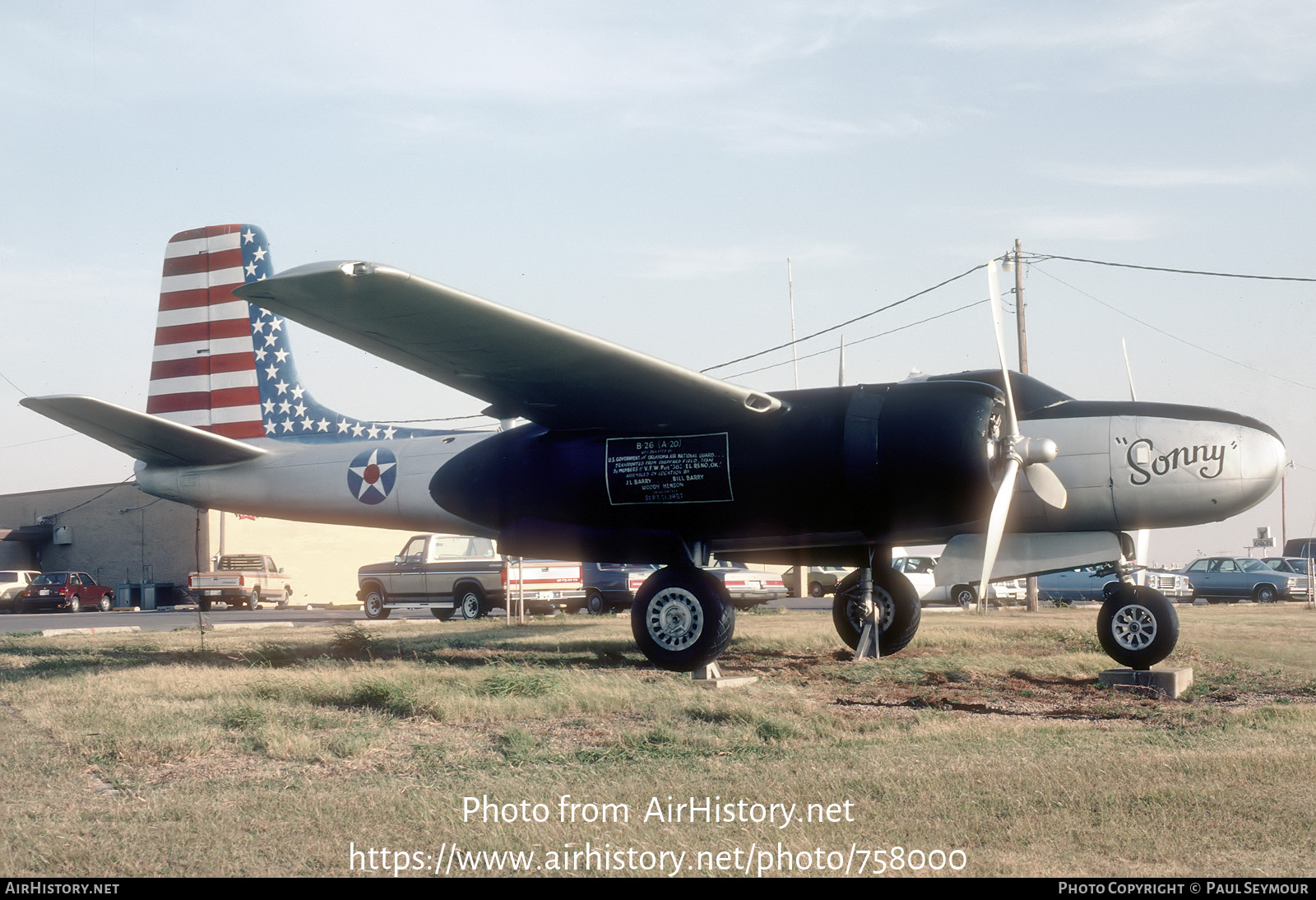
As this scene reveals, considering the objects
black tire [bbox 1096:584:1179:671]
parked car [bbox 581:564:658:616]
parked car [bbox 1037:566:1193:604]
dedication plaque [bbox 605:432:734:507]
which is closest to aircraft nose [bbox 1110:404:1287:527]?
black tire [bbox 1096:584:1179:671]

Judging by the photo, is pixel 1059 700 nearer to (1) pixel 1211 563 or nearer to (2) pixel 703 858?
(2) pixel 703 858

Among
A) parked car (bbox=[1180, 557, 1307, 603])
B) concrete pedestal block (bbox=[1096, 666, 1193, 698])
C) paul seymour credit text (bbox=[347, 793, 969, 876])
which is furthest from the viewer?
parked car (bbox=[1180, 557, 1307, 603])

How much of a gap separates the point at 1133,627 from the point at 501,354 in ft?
21.9

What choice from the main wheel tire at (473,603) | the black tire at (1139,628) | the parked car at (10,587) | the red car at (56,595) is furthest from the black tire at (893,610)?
the parked car at (10,587)

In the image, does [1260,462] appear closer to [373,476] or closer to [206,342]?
[373,476]

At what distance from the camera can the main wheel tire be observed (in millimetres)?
25812

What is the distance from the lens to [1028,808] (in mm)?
5074

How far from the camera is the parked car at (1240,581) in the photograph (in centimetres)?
3506

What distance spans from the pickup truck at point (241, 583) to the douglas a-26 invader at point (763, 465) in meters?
25.3

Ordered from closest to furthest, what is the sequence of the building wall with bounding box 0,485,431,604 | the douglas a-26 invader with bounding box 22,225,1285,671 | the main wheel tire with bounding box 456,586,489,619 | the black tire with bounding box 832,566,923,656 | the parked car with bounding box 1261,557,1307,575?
the douglas a-26 invader with bounding box 22,225,1285,671
the black tire with bounding box 832,566,923,656
the main wheel tire with bounding box 456,586,489,619
the parked car with bounding box 1261,557,1307,575
the building wall with bounding box 0,485,431,604

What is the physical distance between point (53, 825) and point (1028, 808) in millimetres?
4469

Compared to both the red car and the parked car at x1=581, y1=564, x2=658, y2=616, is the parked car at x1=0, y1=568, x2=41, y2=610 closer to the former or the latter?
the red car

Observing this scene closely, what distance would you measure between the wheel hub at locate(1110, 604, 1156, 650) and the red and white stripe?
11.2 m
